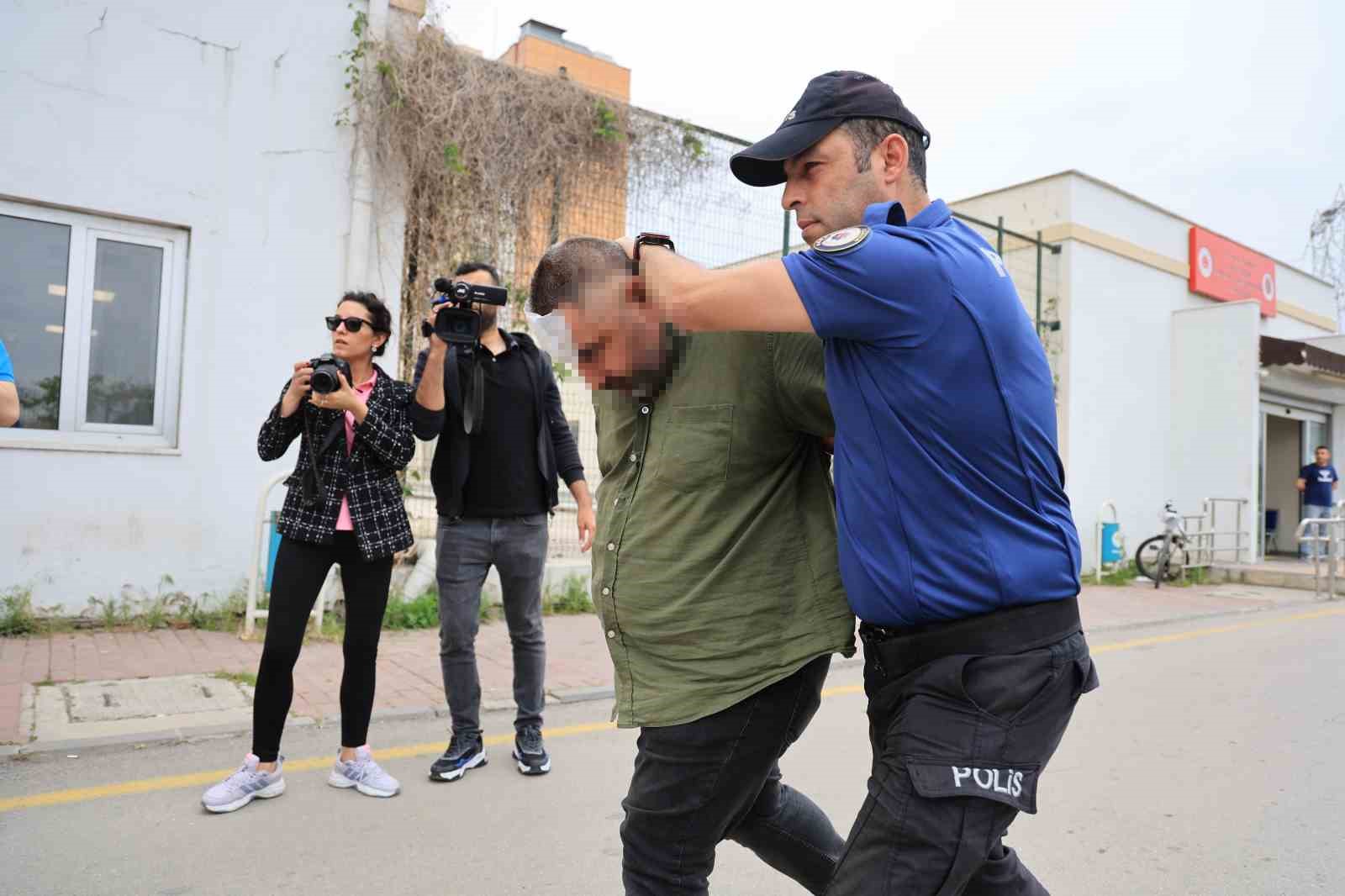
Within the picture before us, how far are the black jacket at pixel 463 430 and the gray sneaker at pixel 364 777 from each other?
1.01m

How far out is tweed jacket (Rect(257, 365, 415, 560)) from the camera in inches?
145

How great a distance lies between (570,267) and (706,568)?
2.12ft

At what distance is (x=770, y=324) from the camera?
155cm

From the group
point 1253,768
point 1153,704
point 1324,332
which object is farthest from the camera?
point 1324,332

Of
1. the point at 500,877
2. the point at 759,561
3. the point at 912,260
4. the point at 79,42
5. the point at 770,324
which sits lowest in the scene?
the point at 500,877

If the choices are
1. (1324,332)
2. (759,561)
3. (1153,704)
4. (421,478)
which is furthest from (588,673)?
(1324,332)

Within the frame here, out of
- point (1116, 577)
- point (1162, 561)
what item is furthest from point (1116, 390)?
point (1116, 577)

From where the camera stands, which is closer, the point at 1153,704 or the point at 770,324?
the point at 770,324

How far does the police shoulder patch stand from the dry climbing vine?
21.2 feet

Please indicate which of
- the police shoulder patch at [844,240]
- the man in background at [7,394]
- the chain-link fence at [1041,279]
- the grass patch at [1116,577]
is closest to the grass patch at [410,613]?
the man in background at [7,394]

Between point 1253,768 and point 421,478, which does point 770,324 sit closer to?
point 1253,768

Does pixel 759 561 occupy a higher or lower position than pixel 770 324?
lower

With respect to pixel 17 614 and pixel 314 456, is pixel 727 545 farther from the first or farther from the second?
pixel 17 614

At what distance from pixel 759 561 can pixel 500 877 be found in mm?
1800
